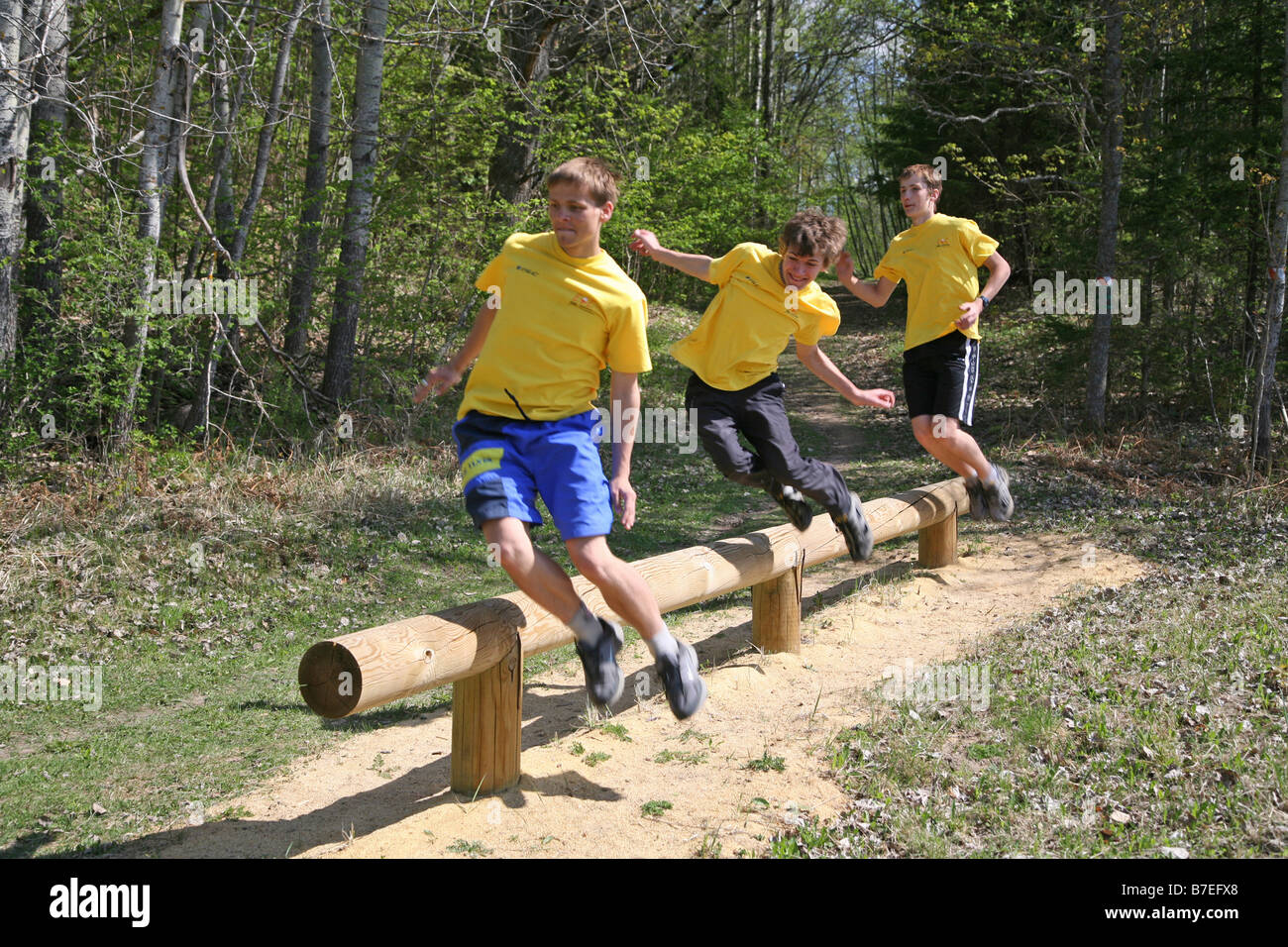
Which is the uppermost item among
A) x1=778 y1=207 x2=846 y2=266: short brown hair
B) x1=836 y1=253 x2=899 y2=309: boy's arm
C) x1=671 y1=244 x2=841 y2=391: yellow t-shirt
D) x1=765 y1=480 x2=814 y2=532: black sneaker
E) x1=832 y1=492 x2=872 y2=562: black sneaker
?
x1=778 y1=207 x2=846 y2=266: short brown hair

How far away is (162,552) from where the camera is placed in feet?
23.0

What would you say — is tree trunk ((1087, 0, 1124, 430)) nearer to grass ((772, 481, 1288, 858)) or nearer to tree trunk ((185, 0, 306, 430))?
grass ((772, 481, 1288, 858))

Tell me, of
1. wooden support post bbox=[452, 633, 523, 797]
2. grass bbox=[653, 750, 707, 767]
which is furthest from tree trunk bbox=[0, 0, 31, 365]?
grass bbox=[653, 750, 707, 767]

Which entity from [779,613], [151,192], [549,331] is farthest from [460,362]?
[151,192]

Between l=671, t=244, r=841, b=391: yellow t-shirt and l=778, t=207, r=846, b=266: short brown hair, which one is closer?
l=778, t=207, r=846, b=266: short brown hair

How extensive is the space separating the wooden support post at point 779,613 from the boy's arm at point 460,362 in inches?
102

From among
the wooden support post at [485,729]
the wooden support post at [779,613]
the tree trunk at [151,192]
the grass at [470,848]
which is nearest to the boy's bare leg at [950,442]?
the wooden support post at [779,613]

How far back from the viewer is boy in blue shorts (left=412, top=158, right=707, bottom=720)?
13.0 feet

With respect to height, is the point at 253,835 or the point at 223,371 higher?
the point at 223,371

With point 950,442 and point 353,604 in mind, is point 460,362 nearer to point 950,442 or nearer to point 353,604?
point 353,604

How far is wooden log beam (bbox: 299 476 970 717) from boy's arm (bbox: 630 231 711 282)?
58.0 inches
